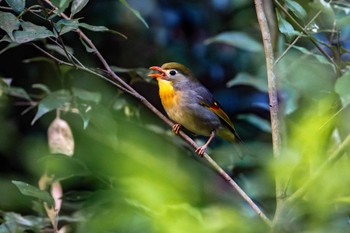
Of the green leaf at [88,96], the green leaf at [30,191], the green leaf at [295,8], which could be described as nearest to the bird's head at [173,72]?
the green leaf at [88,96]

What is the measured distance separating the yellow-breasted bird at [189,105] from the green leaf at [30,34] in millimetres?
1159

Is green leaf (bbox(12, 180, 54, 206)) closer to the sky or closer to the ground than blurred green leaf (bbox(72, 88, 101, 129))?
closer to the sky

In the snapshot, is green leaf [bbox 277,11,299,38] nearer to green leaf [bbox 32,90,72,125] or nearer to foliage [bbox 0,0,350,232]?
foliage [bbox 0,0,350,232]

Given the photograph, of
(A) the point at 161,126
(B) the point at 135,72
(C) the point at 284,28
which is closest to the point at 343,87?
(C) the point at 284,28

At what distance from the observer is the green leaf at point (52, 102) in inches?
77.3

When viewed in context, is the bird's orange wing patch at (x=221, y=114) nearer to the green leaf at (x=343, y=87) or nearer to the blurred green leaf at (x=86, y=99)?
the blurred green leaf at (x=86, y=99)

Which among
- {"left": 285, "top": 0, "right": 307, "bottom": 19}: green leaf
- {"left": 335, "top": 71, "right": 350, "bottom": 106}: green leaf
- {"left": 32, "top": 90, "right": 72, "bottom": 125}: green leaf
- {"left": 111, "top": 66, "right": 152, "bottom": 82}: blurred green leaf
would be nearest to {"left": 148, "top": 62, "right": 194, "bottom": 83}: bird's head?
{"left": 111, "top": 66, "right": 152, "bottom": 82}: blurred green leaf

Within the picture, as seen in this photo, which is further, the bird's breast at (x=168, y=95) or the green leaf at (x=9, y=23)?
the bird's breast at (x=168, y=95)

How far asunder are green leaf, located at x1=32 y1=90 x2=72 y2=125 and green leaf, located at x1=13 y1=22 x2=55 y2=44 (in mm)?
476

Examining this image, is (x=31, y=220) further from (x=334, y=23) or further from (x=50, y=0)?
(x=334, y=23)

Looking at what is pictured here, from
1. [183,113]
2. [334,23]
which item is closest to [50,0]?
[334,23]

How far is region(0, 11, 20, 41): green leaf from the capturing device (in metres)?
1.46

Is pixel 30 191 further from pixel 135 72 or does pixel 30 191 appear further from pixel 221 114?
pixel 221 114

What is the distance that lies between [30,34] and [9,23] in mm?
51
